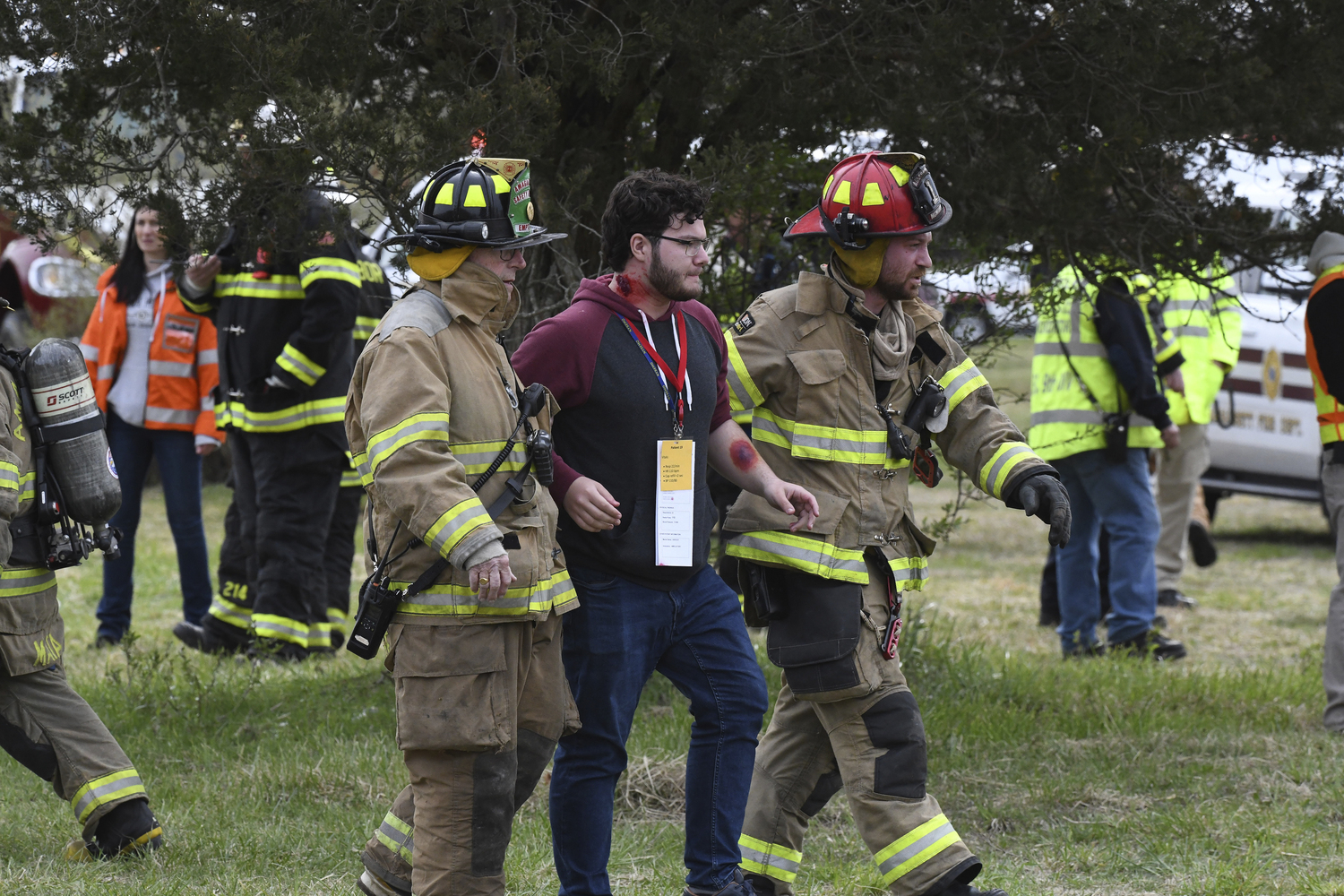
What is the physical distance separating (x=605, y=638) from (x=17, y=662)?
1772mm

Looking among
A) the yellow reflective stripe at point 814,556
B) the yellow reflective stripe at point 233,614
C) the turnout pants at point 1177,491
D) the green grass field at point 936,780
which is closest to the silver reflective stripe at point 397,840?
the green grass field at point 936,780

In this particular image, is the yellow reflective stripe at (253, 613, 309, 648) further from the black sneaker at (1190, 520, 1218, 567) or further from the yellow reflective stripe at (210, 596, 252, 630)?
the black sneaker at (1190, 520, 1218, 567)

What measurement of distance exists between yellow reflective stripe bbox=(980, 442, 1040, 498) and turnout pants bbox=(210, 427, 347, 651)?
3.75m

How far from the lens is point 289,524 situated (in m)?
6.89

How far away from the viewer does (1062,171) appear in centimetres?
508

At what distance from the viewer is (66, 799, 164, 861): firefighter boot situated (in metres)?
4.34

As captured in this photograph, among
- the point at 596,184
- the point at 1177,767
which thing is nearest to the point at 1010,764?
the point at 1177,767

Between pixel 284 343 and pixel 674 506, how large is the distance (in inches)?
143

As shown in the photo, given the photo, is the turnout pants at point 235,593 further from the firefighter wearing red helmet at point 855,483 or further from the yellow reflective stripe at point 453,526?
the yellow reflective stripe at point 453,526

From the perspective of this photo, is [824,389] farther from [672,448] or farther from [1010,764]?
[1010,764]

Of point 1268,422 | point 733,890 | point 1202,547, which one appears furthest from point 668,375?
point 1268,422

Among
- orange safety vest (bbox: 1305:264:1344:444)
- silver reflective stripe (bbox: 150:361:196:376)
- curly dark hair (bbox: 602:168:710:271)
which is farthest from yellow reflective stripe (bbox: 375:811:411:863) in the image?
silver reflective stripe (bbox: 150:361:196:376)

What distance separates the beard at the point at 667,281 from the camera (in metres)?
3.71

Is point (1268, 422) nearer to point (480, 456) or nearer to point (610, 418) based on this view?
point (610, 418)
